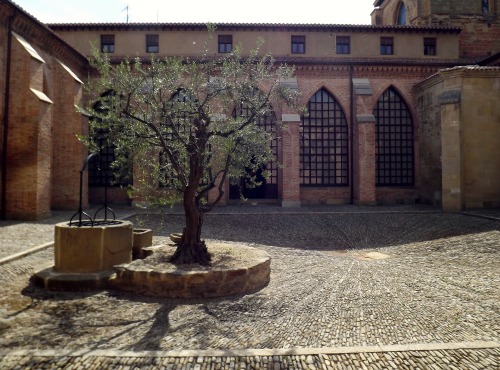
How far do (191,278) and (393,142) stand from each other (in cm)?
1908

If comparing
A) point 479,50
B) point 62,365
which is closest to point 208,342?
point 62,365

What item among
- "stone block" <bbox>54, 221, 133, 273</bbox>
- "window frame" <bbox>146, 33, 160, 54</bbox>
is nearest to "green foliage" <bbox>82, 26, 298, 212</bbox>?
"stone block" <bbox>54, 221, 133, 273</bbox>

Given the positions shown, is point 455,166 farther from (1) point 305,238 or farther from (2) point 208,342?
(2) point 208,342

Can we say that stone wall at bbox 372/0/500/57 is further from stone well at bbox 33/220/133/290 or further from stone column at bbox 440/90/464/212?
stone well at bbox 33/220/133/290

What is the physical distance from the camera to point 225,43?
22.9 m

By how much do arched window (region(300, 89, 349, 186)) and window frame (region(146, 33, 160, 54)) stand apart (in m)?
10.4

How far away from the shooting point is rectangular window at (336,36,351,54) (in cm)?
2300

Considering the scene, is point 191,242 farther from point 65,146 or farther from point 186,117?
point 65,146

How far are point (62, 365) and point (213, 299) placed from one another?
9.12ft

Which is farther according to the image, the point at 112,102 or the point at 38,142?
the point at 38,142

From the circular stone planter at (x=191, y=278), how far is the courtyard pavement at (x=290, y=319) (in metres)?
0.19

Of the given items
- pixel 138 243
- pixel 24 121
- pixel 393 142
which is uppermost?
pixel 393 142

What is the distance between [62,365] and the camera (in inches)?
150

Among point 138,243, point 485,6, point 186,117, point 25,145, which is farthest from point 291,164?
point 485,6
